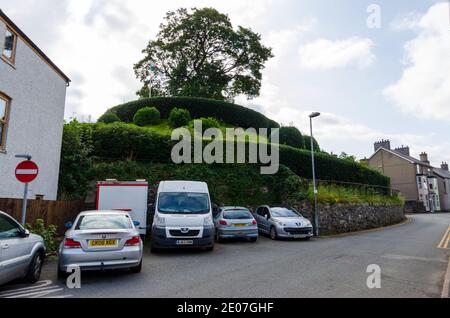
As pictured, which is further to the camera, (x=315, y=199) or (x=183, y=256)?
(x=315, y=199)

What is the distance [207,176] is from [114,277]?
36.7ft

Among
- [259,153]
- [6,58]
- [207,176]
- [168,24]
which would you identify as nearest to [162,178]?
[207,176]

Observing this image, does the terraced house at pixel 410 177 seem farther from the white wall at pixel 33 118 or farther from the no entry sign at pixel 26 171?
the no entry sign at pixel 26 171

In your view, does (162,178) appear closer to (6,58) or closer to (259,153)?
(259,153)

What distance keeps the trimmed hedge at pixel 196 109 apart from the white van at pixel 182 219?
62.0ft

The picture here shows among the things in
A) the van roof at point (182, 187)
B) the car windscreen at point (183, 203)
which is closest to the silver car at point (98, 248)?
the car windscreen at point (183, 203)

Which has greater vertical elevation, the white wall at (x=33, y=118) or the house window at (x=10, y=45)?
the house window at (x=10, y=45)

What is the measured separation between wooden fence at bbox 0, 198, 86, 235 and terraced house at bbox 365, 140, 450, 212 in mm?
51118

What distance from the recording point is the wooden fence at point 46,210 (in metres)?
9.52

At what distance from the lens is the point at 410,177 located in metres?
52.1

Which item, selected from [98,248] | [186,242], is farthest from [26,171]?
[186,242]

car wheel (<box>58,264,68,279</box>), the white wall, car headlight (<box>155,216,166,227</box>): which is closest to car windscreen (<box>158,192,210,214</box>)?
car headlight (<box>155,216,166,227</box>)

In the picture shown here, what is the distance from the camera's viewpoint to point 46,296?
17.8 ft

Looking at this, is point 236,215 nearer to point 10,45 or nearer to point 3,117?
point 3,117
